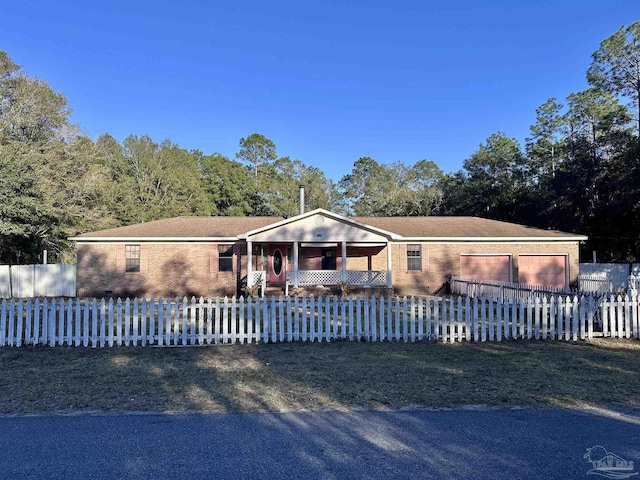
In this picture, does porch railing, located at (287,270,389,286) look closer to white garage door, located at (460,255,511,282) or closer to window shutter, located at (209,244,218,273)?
window shutter, located at (209,244,218,273)

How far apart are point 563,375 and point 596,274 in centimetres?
2115

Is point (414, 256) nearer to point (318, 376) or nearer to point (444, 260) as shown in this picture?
point (444, 260)

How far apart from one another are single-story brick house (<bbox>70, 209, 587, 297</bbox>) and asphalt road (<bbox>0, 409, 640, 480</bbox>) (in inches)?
562

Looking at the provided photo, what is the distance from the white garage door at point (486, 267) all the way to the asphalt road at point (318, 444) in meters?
16.5

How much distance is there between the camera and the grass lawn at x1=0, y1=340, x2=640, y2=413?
16.8ft

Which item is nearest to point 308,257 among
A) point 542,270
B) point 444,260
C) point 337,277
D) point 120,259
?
point 337,277

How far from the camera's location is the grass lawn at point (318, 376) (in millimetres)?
5129

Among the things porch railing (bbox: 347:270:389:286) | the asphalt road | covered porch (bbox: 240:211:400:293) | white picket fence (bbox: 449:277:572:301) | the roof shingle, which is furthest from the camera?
the roof shingle

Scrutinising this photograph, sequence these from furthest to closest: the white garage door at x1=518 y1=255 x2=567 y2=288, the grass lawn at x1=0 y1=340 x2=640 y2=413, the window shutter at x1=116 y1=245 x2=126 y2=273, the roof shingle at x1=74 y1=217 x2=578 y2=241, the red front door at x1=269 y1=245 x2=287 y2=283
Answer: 1. the red front door at x1=269 y1=245 x2=287 y2=283
2. the white garage door at x1=518 y1=255 x2=567 y2=288
3. the roof shingle at x1=74 y1=217 x2=578 y2=241
4. the window shutter at x1=116 y1=245 x2=126 y2=273
5. the grass lawn at x1=0 y1=340 x2=640 y2=413

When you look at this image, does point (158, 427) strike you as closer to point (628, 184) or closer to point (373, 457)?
point (373, 457)

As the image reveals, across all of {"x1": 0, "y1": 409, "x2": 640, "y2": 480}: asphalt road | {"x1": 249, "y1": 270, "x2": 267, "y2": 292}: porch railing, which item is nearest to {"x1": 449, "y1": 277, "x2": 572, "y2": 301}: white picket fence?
{"x1": 0, "y1": 409, "x2": 640, "y2": 480}: asphalt road

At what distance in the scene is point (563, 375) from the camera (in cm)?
625

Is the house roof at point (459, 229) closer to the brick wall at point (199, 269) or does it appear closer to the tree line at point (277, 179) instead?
the brick wall at point (199, 269)

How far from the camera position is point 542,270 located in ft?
68.1
